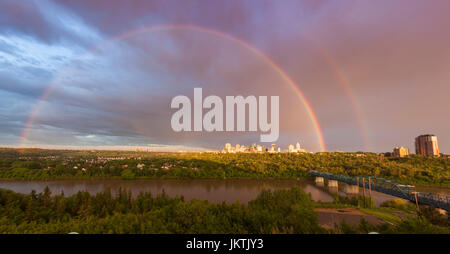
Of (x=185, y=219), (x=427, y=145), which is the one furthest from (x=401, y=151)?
(x=185, y=219)

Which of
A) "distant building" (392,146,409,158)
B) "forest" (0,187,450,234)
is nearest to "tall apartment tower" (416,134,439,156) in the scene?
"distant building" (392,146,409,158)

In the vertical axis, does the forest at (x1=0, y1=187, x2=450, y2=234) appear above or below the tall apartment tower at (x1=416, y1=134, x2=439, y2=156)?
below

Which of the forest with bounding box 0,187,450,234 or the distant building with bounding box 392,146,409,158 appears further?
the distant building with bounding box 392,146,409,158

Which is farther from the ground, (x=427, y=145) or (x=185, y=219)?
(x=427, y=145)

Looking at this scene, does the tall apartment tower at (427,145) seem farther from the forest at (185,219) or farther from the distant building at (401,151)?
the forest at (185,219)

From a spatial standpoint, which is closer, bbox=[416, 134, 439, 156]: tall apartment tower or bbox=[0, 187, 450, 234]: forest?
bbox=[0, 187, 450, 234]: forest

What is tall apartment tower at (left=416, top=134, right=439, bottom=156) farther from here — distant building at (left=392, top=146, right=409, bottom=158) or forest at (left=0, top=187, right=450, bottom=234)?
forest at (left=0, top=187, right=450, bottom=234)

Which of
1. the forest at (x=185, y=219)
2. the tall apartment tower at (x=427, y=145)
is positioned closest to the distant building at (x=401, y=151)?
the tall apartment tower at (x=427, y=145)

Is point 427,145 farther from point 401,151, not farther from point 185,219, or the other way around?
point 185,219
